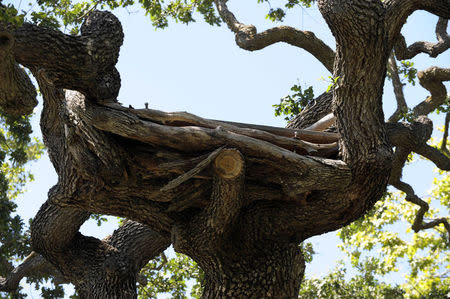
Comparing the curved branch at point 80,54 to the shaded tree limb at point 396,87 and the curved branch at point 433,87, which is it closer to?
the curved branch at point 433,87

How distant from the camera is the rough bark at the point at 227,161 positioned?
451 cm

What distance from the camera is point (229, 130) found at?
16.0ft

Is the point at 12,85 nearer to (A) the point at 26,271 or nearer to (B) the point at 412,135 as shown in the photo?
(A) the point at 26,271

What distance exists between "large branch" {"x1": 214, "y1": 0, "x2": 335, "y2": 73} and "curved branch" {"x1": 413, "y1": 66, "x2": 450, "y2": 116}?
1.44 m

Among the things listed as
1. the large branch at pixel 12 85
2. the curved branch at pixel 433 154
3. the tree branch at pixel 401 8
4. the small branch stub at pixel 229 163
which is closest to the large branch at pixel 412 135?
the curved branch at pixel 433 154

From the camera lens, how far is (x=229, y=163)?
4.42 m

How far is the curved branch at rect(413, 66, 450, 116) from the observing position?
25.6 ft

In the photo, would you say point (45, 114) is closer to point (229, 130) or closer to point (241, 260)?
point (229, 130)

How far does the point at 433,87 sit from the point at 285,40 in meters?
2.38

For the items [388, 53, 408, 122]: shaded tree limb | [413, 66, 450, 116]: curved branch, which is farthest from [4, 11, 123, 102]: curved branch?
[388, 53, 408, 122]: shaded tree limb

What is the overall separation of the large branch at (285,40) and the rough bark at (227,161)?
8.92ft

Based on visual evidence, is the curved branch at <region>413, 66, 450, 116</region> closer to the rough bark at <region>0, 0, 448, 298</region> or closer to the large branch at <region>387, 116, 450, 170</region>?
the large branch at <region>387, 116, 450, 170</region>

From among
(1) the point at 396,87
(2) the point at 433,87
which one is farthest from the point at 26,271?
(2) the point at 433,87

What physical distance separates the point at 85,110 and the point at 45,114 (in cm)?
145
